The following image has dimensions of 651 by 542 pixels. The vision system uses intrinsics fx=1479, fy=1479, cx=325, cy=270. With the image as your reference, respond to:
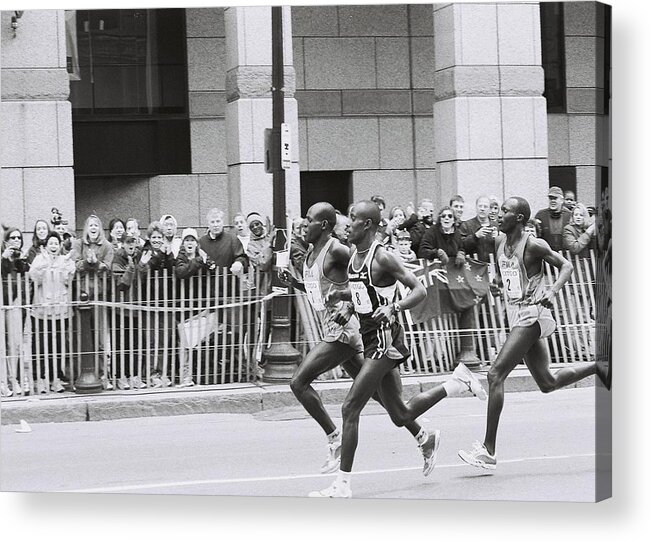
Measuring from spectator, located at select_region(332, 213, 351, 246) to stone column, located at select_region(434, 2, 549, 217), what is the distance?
0.73 m

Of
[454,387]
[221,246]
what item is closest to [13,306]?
[221,246]

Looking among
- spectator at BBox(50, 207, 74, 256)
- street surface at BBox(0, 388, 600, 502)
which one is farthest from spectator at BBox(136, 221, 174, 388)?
spectator at BBox(50, 207, 74, 256)

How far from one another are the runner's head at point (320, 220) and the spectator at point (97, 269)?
5.26 feet

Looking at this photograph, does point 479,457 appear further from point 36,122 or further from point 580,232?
point 36,122

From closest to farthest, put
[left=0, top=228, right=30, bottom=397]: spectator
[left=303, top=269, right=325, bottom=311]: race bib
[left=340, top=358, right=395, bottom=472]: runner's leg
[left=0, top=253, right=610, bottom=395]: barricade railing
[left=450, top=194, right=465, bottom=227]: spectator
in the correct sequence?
[left=340, top=358, right=395, bottom=472]: runner's leg → [left=303, top=269, right=325, bottom=311]: race bib → [left=450, top=194, right=465, bottom=227]: spectator → [left=0, top=228, right=30, bottom=397]: spectator → [left=0, top=253, right=610, bottom=395]: barricade railing

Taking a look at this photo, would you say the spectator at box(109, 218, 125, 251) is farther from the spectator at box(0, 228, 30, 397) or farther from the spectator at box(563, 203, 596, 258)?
the spectator at box(563, 203, 596, 258)

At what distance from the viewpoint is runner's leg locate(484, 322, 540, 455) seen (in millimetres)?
10062

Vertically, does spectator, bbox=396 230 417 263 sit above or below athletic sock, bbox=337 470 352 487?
above

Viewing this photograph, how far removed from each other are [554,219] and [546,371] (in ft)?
3.38

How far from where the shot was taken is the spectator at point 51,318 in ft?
36.2

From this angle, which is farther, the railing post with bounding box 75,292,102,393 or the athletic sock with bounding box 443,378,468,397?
the railing post with bounding box 75,292,102,393

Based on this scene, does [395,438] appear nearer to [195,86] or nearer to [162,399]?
[162,399]

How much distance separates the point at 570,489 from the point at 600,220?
180 centimetres

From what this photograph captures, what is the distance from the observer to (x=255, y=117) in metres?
10.6
